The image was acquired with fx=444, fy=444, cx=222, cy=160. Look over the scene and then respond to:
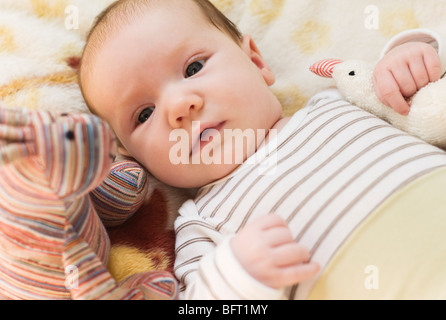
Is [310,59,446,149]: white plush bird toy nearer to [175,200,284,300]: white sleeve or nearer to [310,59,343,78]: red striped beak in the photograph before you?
[310,59,343,78]: red striped beak

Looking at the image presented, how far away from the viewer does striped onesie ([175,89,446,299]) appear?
787 mm

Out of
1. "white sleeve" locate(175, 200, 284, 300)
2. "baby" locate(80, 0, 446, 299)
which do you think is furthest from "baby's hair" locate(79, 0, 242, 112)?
"white sleeve" locate(175, 200, 284, 300)

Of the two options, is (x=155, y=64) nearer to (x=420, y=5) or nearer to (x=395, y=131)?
(x=395, y=131)

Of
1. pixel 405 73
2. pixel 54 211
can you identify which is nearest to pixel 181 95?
pixel 54 211

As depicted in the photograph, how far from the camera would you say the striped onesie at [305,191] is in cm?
79

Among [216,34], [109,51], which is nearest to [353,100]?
[216,34]

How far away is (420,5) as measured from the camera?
1366mm

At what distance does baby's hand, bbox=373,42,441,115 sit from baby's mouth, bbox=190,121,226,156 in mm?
399

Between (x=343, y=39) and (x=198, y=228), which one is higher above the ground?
(x=343, y=39)

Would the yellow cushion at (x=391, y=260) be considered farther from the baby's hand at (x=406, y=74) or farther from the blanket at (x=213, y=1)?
the blanket at (x=213, y=1)

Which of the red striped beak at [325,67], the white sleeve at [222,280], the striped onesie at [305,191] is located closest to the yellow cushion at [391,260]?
the striped onesie at [305,191]

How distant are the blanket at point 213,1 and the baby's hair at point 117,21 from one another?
0.13 m

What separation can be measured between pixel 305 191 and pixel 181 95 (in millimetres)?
346

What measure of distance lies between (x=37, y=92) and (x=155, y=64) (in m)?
0.38
